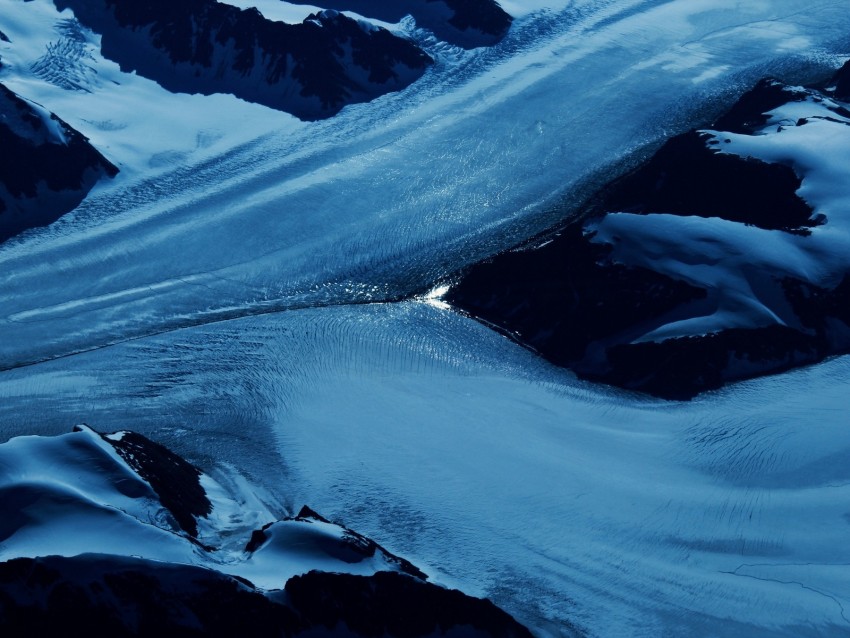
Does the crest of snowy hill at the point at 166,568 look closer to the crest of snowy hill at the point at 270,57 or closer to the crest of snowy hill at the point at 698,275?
the crest of snowy hill at the point at 698,275

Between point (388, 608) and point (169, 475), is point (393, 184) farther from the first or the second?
point (388, 608)

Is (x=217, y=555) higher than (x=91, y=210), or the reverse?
(x=91, y=210)

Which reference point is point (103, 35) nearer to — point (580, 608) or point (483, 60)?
point (483, 60)

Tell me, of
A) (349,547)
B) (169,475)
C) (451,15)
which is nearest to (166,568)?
(349,547)

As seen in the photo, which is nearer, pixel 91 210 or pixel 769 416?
pixel 769 416

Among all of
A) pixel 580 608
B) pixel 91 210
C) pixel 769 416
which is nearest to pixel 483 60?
pixel 91 210

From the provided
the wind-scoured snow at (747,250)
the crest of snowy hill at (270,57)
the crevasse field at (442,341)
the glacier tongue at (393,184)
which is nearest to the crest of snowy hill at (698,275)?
the wind-scoured snow at (747,250)

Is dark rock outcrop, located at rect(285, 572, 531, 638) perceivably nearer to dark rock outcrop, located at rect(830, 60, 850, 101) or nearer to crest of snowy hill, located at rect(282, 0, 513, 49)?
dark rock outcrop, located at rect(830, 60, 850, 101)
